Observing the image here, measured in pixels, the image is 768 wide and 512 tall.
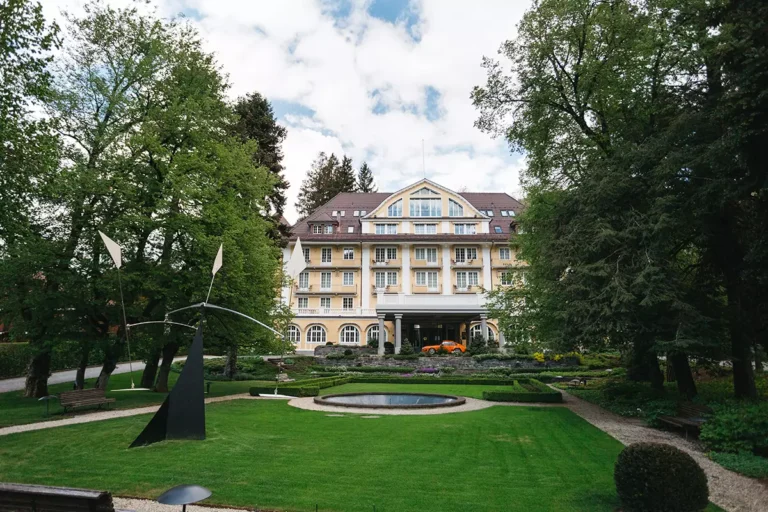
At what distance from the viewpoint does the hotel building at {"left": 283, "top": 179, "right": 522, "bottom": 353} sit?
4881cm

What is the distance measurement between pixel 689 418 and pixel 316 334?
38.5 meters

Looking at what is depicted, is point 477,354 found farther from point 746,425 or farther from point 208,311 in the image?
point 746,425

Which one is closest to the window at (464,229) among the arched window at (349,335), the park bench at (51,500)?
the arched window at (349,335)

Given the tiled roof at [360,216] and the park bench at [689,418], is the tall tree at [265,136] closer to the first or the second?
the tiled roof at [360,216]

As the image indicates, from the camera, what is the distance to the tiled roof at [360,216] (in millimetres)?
49906

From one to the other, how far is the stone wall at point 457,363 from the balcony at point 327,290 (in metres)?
12.2

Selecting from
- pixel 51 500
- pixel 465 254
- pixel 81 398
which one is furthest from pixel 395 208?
pixel 51 500

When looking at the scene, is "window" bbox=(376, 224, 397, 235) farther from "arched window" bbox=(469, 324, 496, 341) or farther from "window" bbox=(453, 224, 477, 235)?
"arched window" bbox=(469, 324, 496, 341)

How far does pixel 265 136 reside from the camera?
36281 millimetres

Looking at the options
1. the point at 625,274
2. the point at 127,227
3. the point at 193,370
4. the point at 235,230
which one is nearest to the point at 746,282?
the point at 625,274

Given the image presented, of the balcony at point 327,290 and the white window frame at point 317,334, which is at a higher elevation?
the balcony at point 327,290

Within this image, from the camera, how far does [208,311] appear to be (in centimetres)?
2102

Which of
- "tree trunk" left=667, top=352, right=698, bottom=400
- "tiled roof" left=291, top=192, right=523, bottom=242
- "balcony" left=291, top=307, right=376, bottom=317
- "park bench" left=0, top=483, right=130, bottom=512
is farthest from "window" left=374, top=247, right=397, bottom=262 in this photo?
"park bench" left=0, top=483, right=130, bottom=512

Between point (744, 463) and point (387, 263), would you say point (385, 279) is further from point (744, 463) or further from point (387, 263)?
point (744, 463)
